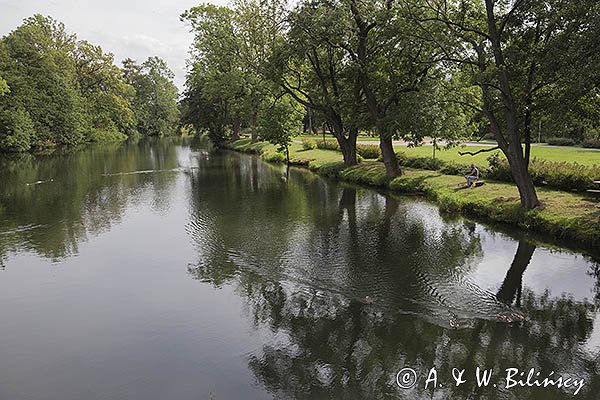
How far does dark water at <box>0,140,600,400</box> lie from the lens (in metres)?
9.34

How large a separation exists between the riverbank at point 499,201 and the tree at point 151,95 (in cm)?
9353

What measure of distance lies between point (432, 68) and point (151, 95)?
10282cm

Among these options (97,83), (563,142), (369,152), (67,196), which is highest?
(97,83)

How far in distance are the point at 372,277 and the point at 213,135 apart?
67346mm

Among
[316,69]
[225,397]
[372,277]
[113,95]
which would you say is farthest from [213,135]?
[225,397]

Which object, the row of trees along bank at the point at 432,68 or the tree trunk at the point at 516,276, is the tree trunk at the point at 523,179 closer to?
the row of trees along bank at the point at 432,68

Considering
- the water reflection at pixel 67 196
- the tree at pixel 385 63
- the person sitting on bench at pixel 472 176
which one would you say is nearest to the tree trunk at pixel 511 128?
the person sitting on bench at pixel 472 176

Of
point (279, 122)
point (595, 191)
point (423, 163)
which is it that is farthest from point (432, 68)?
point (279, 122)

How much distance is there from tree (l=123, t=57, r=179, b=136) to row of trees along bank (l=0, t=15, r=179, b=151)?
50.6 feet

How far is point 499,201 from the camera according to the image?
21.4m

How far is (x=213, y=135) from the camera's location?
78.3 meters

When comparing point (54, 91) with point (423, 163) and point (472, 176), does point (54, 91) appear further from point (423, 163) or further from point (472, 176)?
point (472, 176)

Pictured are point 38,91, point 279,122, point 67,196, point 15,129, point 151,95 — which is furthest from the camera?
point 151,95

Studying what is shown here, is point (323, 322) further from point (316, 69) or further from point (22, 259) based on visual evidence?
point (316, 69)
